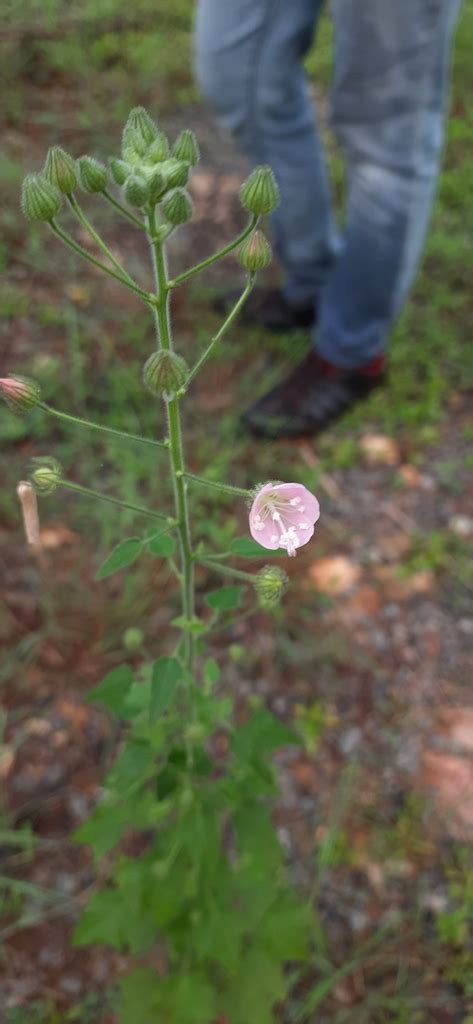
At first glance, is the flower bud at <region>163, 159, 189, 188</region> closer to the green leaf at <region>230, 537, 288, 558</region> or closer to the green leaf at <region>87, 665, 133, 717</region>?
the green leaf at <region>230, 537, 288, 558</region>

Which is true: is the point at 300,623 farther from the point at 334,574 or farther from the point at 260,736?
the point at 260,736

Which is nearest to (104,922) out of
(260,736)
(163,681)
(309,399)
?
(260,736)

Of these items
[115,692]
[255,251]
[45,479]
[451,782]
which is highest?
[255,251]

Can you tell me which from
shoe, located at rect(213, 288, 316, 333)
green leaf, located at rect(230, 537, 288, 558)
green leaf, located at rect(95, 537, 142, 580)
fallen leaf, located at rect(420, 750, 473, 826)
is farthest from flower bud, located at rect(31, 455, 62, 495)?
shoe, located at rect(213, 288, 316, 333)

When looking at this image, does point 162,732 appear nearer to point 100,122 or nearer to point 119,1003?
point 119,1003

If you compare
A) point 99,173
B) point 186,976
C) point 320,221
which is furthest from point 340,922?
point 320,221

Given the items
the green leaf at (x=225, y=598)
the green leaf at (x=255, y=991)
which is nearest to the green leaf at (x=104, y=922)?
the green leaf at (x=255, y=991)
